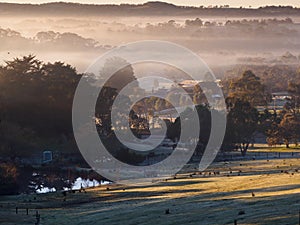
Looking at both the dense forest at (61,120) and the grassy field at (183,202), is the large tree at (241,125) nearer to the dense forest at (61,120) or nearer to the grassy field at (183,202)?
the dense forest at (61,120)

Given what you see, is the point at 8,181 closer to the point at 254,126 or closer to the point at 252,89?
the point at 254,126

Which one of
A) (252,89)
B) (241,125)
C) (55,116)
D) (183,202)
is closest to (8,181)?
(183,202)

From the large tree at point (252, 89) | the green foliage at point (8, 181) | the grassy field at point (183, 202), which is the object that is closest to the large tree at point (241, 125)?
the grassy field at point (183, 202)

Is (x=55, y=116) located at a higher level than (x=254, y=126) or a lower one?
higher

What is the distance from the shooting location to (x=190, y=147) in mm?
65812

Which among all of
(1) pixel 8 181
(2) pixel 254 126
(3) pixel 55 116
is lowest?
(1) pixel 8 181

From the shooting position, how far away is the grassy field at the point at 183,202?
2825 cm

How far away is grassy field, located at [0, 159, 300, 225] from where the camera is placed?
28.2 m

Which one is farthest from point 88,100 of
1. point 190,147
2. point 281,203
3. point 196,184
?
point 281,203

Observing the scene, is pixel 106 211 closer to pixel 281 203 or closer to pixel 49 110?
pixel 281 203

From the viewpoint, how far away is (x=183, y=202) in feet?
112

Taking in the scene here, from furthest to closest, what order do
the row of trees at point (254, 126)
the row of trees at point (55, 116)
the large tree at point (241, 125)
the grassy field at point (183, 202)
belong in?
the row of trees at point (254, 126) → the large tree at point (241, 125) → the row of trees at point (55, 116) → the grassy field at point (183, 202)

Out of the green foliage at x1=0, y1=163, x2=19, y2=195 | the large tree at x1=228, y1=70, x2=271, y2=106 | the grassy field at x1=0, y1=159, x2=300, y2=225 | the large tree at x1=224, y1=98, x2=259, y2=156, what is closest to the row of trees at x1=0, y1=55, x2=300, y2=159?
the large tree at x1=224, y1=98, x2=259, y2=156

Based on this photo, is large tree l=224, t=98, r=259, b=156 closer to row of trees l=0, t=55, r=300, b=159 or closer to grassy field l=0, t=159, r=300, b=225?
row of trees l=0, t=55, r=300, b=159
